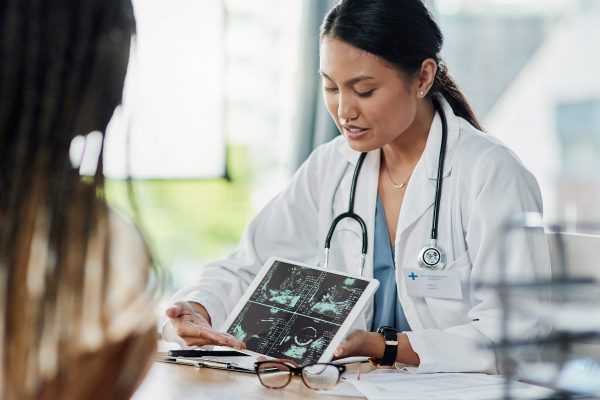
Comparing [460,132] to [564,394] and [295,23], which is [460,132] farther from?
[295,23]

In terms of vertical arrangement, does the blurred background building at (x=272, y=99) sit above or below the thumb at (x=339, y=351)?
above

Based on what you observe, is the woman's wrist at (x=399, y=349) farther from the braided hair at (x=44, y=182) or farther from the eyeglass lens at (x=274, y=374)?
the braided hair at (x=44, y=182)

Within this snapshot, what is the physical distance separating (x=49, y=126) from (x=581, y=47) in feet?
11.8

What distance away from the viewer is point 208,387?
1.36 metres

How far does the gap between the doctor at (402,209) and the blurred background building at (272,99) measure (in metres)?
1.01

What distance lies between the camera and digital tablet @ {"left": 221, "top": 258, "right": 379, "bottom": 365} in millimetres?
1459

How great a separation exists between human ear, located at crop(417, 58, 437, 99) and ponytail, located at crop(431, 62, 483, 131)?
0.08 metres

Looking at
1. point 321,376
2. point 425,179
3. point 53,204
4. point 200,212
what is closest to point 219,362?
point 321,376

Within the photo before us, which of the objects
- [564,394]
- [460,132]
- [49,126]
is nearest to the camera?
[49,126]

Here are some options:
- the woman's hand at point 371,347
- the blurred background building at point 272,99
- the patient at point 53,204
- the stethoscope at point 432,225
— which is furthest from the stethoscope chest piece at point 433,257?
the blurred background building at point 272,99

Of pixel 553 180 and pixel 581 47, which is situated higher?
pixel 581 47

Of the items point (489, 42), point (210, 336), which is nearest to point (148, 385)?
point (210, 336)

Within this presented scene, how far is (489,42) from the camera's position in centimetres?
400

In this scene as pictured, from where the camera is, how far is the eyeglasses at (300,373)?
4.46 ft
